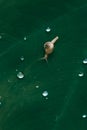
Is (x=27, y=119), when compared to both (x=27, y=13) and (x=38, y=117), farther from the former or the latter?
(x=27, y=13)

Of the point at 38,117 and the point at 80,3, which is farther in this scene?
the point at 80,3

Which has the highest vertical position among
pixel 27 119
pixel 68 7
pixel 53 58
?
pixel 68 7

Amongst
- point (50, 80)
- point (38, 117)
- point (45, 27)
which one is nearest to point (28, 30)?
point (45, 27)

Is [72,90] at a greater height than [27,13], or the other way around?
[27,13]

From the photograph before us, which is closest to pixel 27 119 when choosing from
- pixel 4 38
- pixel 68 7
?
pixel 4 38

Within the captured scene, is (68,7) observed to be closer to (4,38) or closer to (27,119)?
(4,38)

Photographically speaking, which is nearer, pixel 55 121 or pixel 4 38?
pixel 55 121
